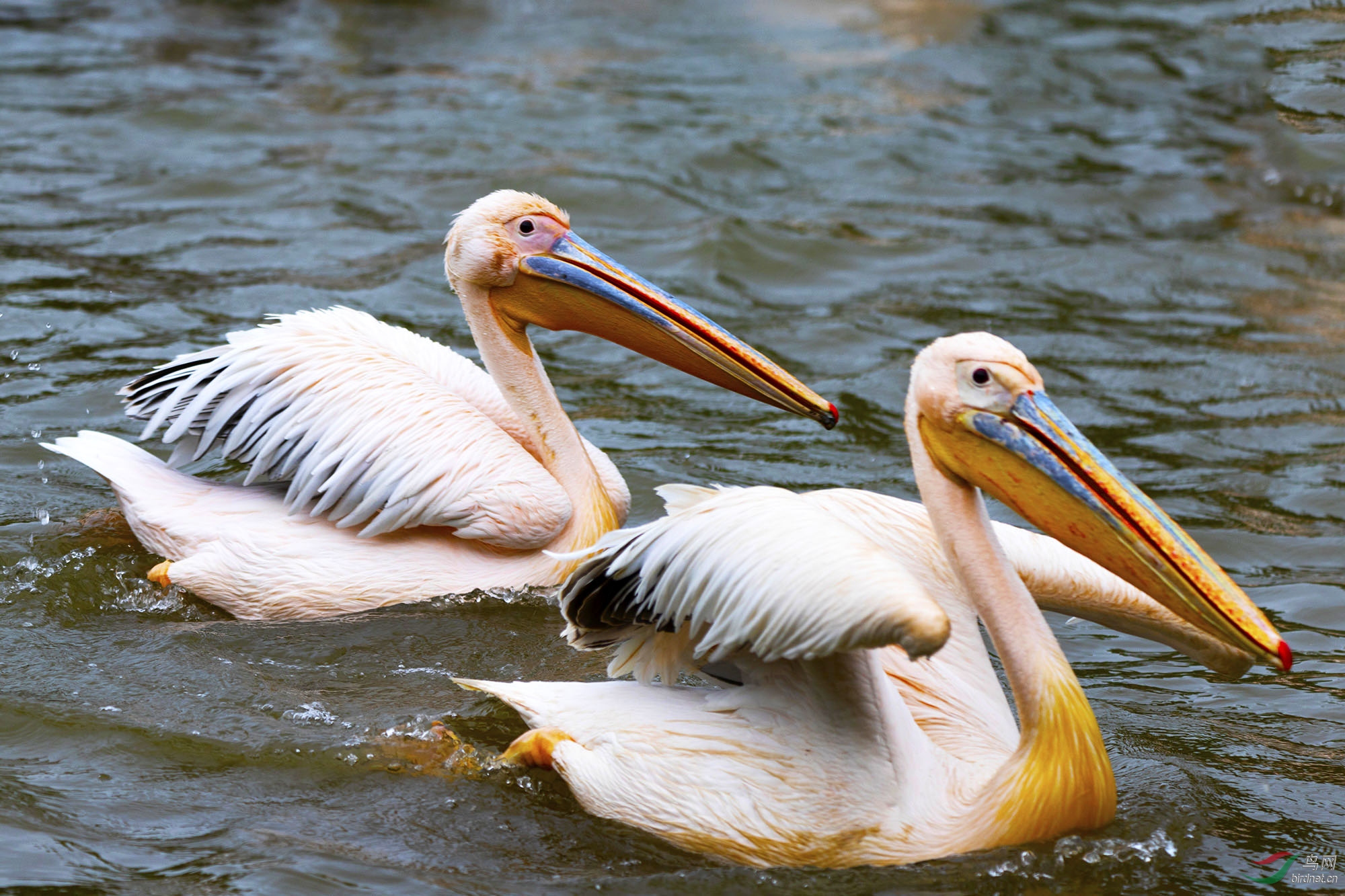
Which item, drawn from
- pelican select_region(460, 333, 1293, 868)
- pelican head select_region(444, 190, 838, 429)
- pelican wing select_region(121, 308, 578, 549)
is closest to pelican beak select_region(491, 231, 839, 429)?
pelican head select_region(444, 190, 838, 429)

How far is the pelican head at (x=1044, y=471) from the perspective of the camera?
9.13 feet

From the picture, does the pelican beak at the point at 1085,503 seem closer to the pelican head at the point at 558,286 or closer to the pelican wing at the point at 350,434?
the pelican head at the point at 558,286

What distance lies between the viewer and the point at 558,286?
4145 mm

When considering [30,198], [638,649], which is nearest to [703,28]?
[30,198]

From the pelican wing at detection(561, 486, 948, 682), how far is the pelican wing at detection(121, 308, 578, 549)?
86cm

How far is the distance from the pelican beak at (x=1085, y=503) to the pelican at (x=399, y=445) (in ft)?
3.08

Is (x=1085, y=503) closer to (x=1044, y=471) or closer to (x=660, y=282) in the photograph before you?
(x=1044, y=471)

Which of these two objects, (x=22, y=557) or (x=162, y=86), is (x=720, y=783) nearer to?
(x=22, y=557)

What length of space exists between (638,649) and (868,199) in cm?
562

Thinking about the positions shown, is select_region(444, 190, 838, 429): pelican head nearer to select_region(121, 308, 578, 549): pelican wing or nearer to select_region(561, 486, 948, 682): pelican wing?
select_region(121, 308, 578, 549): pelican wing

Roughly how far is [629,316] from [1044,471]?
1515mm

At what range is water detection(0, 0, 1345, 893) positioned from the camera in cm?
311

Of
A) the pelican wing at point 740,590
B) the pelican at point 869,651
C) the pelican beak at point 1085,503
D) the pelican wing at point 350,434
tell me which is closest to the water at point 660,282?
the pelican at point 869,651

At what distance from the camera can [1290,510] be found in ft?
16.5
